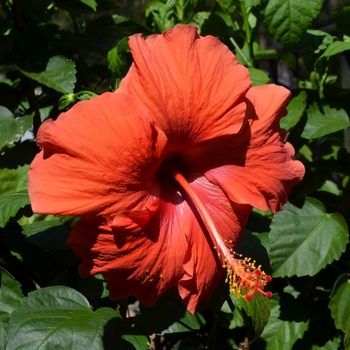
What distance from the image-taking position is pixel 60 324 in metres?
0.89

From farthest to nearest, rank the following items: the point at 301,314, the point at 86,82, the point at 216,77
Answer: the point at 86,82, the point at 301,314, the point at 216,77

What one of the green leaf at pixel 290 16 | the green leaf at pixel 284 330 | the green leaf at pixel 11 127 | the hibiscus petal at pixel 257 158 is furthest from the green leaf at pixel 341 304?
the green leaf at pixel 11 127

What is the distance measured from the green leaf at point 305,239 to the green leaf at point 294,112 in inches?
7.8

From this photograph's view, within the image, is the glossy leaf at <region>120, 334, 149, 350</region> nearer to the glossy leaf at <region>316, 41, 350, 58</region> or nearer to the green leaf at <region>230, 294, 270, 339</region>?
the green leaf at <region>230, 294, 270, 339</region>

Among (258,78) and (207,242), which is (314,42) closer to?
(258,78)

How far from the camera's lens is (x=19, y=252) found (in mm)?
1236

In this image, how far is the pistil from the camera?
2.73 ft

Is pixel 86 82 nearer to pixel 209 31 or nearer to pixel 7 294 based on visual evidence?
pixel 209 31

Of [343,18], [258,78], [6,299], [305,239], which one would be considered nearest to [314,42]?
[343,18]

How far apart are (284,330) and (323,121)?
51 cm

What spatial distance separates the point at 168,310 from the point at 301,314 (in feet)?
1.33

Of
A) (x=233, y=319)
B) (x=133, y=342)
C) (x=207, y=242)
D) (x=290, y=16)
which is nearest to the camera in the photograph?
Result: (x=207, y=242)

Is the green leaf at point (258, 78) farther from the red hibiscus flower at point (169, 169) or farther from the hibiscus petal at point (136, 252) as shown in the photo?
the hibiscus petal at point (136, 252)

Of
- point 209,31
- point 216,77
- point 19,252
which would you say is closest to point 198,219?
point 216,77
